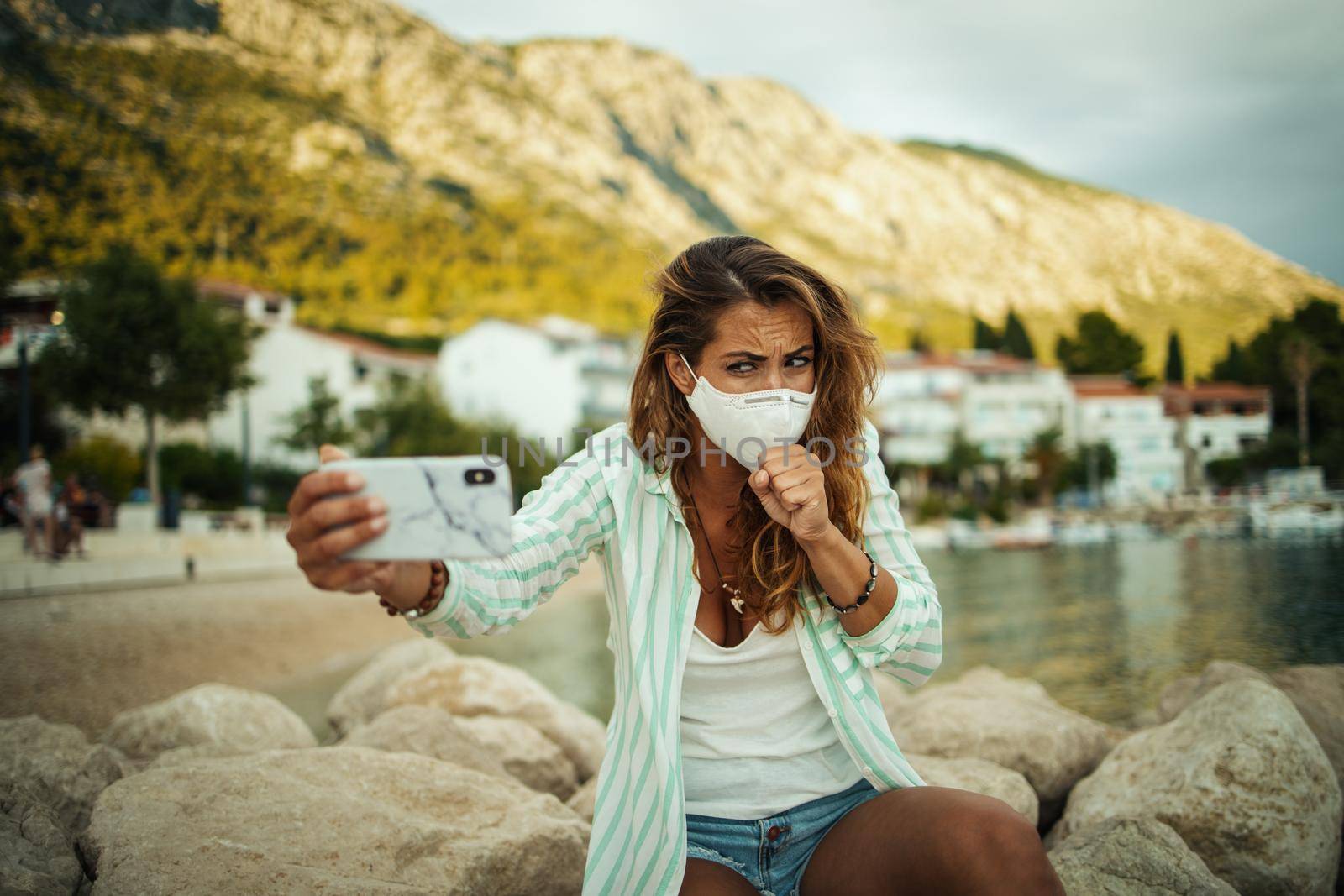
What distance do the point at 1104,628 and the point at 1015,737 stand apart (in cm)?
1476

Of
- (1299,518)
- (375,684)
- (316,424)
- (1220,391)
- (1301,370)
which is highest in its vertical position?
(1220,391)

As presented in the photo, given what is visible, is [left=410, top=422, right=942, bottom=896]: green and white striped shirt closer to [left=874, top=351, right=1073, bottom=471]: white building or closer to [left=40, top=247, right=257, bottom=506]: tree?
[left=40, top=247, right=257, bottom=506]: tree

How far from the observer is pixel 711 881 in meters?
1.99

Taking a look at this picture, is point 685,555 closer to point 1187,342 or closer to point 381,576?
point 381,576

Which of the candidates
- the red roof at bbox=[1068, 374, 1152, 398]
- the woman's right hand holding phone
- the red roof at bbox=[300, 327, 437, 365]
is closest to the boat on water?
the red roof at bbox=[1068, 374, 1152, 398]

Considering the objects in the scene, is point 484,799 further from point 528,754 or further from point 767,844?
point 528,754

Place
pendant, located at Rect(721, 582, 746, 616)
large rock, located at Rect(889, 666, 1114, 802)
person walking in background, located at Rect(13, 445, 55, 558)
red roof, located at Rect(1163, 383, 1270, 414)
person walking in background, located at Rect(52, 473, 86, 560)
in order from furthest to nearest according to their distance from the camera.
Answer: red roof, located at Rect(1163, 383, 1270, 414) < person walking in background, located at Rect(52, 473, 86, 560) < person walking in background, located at Rect(13, 445, 55, 558) < large rock, located at Rect(889, 666, 1114, 802) < pendant, located at Rect(721, 582, 746, 616)

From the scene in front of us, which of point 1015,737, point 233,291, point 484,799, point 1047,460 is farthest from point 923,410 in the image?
point 484,799

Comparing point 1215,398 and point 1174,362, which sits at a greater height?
point 1174,362

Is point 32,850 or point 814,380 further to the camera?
point 32,850

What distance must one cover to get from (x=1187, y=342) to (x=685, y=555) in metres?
82.9

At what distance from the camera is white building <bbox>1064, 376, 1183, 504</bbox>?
232 feet

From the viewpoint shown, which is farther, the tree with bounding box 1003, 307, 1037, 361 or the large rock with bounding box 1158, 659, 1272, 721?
the tree with bounding box 1003, 307, 1037, 361

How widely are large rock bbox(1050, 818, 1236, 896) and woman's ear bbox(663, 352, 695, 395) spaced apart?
197 centimetres
